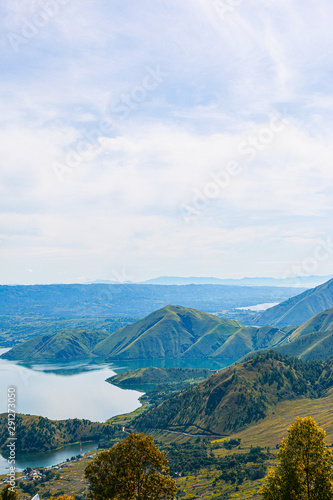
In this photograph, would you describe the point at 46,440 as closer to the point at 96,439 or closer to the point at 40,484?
the point at 96,439

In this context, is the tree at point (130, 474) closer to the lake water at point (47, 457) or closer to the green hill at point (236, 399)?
the lake water at point (47, 457)

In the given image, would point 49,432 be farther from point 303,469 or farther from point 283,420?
point 303,469

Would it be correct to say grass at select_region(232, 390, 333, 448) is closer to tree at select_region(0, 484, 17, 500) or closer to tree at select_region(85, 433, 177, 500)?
tree at select_region(85, 433, 177, 500)

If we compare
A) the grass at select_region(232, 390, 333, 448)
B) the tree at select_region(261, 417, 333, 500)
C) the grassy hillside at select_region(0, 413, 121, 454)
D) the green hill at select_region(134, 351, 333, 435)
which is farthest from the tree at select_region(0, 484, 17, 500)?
the grassy hillside at select_region(0, 413, 121, 454)

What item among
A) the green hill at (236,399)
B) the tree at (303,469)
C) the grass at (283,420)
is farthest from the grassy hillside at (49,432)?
the tree at (303,469)

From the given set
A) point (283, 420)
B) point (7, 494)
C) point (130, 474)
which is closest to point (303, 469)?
point (130, 474)

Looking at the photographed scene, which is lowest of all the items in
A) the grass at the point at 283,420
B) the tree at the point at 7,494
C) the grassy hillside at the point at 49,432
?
the grassy hillside at the point at 49,432
